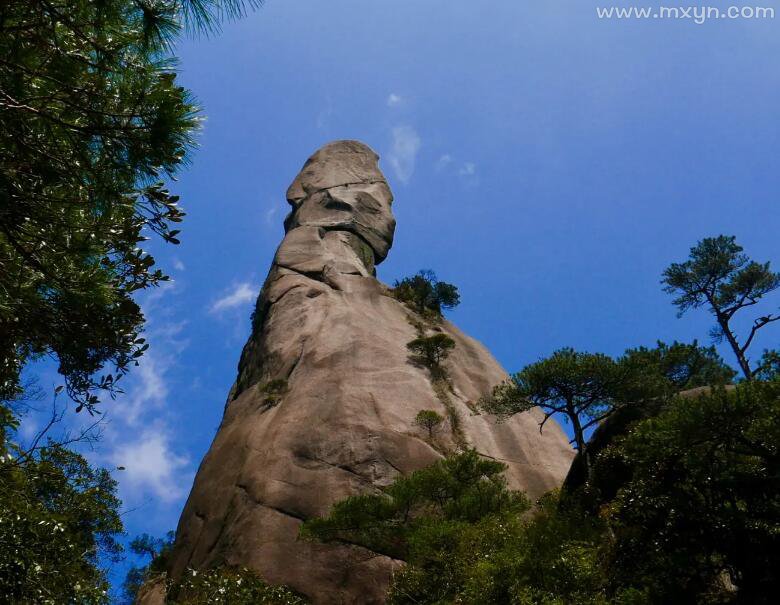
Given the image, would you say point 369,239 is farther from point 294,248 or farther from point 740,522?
point 740,522

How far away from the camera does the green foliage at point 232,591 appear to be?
49.0ft

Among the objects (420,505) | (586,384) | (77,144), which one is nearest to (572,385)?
(586,384)

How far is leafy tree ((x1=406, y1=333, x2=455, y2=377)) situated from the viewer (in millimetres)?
26641

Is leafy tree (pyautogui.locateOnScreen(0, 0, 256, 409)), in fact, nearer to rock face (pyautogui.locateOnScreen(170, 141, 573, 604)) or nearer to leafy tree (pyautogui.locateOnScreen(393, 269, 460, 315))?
rock face (pyautogui.locateOnScreen(170, 141, 573, 604))

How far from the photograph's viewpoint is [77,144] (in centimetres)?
517

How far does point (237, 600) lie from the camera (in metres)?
14.9

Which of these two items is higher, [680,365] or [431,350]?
[431,350]

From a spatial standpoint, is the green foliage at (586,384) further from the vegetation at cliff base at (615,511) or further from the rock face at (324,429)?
the rock face at (324,429)

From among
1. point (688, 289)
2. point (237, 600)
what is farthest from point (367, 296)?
point (237, 600)

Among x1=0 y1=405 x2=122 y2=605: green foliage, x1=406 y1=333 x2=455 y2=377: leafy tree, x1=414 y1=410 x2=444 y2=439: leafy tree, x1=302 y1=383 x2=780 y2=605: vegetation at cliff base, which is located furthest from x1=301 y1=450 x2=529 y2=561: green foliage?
x1=406 y1=333 x2=455 y2=377: leafy tree

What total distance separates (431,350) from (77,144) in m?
22.4

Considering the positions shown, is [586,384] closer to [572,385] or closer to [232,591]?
[572,385]

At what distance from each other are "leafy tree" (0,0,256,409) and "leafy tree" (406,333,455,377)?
21.1 metres

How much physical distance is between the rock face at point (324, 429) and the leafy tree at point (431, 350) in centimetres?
55
